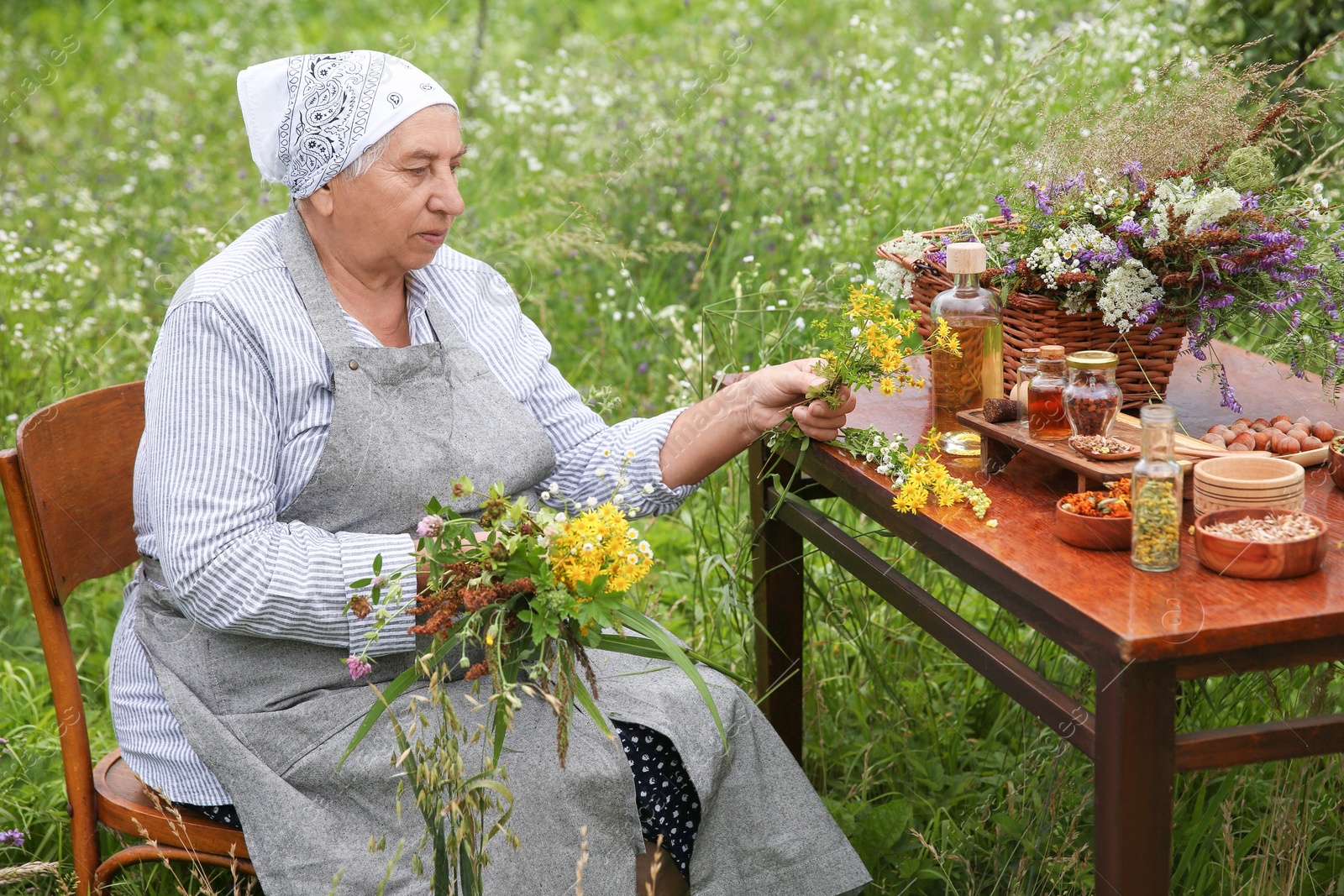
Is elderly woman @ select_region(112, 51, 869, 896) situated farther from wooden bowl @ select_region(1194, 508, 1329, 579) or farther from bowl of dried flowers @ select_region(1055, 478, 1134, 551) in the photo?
wooden bowl @ select_region(1194, 508, 1329, 579)

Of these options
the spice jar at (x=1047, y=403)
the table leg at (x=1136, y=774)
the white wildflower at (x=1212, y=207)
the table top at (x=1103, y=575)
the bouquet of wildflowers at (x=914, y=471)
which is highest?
the white wildflower at (x=1212, y=207)

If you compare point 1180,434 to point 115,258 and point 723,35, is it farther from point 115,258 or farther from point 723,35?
point 723,35

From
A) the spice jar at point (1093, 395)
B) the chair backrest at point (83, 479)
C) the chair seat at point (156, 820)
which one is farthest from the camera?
the chair backrest at point (83, 479)

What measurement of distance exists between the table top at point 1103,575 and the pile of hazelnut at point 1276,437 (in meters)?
0.04

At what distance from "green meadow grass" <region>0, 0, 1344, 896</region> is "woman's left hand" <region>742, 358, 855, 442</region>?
0.23 metres

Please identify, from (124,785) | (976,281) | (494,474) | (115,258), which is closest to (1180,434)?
(976,281)

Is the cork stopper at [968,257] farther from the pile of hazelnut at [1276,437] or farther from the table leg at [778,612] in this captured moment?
the table leg at [778,612]

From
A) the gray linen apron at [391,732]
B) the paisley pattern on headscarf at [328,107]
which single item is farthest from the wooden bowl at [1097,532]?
the paisley pattern on headscarf at [328,107]

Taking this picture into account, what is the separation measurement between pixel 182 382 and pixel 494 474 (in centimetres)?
51

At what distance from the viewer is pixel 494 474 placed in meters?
2.02

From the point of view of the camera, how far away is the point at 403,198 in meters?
1.97

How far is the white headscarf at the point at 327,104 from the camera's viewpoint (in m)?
1.92

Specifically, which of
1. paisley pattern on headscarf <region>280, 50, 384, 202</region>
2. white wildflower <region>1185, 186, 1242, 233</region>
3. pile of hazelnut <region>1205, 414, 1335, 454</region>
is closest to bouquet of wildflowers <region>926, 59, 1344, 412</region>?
white wildflower <region>1185, 186, 1242, 233</region>

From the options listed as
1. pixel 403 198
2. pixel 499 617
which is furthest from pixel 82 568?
pixel 499 617
